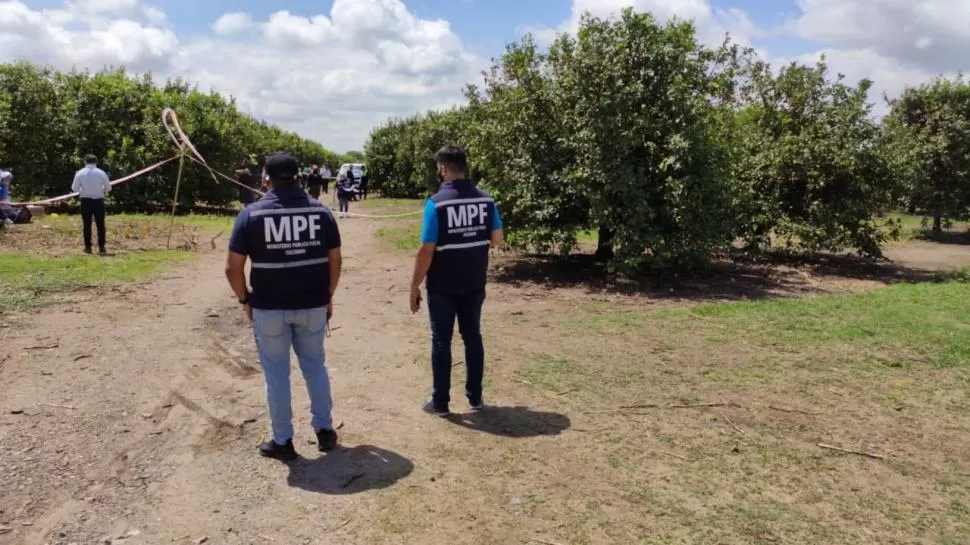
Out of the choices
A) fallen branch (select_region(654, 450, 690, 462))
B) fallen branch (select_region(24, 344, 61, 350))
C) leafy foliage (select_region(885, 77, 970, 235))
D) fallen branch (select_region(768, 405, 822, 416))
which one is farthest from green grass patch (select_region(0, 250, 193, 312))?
leafy foliage (select_region(885, 77, 970, 235))

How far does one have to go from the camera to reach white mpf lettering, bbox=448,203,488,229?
4930 mm

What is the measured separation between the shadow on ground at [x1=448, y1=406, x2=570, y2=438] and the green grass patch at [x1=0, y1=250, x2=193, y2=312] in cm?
599

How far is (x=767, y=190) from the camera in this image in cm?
1448

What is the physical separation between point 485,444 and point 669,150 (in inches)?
283

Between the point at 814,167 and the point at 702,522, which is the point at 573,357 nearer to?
the point at 702,522

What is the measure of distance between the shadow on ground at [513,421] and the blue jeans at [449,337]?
0.16m

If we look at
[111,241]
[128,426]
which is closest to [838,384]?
[128,426]

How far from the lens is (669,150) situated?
10.6 m

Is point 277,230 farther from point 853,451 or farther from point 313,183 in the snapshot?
point 313,183

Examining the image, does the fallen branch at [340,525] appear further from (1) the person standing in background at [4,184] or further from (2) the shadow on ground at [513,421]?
(1) the person standing in background at [4,184]

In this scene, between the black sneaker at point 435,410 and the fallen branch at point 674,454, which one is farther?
the black sneaker at point 435,410

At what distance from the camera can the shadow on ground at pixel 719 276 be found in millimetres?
11008

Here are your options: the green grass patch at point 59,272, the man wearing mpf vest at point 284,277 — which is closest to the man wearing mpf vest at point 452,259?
the man wearing mpf vest at point 284,277

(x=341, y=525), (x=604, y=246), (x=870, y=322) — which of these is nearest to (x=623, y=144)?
(x=604, y=246)
